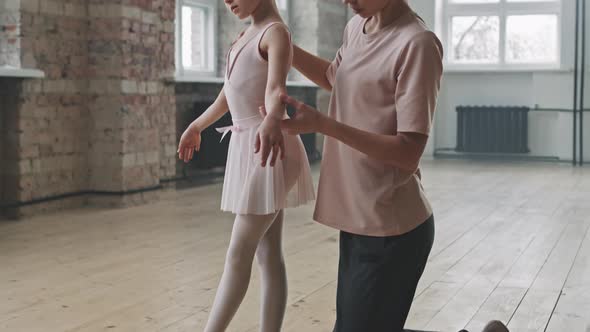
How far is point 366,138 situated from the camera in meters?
1.76

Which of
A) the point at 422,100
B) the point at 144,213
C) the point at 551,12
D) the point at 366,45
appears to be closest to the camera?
the point at 422,100

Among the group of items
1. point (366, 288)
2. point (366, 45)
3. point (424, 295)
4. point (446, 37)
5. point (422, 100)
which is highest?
point (446, 37)

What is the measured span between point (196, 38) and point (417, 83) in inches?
326

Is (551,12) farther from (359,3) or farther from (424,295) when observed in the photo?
(359,3)

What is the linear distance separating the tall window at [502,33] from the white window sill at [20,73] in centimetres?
774

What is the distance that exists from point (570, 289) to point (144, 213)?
3.72 meters

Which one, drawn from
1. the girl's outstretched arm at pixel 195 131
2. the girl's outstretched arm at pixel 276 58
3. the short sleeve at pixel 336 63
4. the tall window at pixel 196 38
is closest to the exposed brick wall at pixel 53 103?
the tall window at pixel 196 38

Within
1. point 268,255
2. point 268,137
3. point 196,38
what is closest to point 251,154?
point 268,255

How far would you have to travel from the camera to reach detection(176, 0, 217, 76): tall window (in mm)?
9347

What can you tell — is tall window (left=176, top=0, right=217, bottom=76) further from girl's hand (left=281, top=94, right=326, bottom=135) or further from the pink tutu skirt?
girl's hand (left=281, top=94, right=326, bottom=135)

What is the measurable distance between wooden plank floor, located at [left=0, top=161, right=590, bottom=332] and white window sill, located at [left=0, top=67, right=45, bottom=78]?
3.64 feet

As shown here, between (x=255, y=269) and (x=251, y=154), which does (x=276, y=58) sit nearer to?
(x=251, y=154)

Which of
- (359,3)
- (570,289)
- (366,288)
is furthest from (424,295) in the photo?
(359,3)

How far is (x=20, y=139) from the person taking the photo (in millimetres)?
6535
